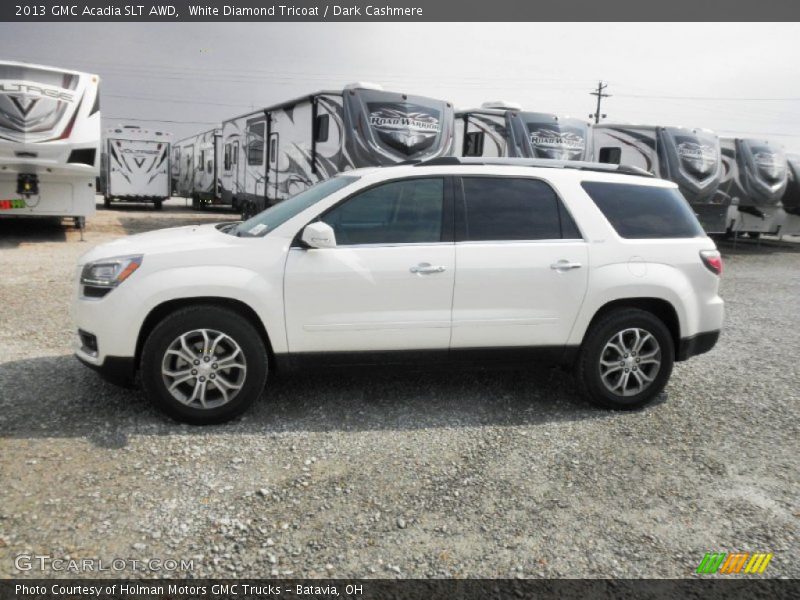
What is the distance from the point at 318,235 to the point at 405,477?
5.40ft

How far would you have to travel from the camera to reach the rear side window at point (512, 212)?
4699 millimetres

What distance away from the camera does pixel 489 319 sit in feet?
15.2

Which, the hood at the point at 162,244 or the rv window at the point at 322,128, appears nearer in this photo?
the hood at the point at 162,244

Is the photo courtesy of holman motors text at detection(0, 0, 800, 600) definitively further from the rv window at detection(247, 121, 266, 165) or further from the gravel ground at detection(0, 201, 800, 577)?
the rv window at detection(247, 121, 266, 165)

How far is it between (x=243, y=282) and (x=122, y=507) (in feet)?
5.15

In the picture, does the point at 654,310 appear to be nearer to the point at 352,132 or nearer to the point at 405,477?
the point at 405,477

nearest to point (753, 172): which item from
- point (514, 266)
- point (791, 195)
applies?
point (791, 195)

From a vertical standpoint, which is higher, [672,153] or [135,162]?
[672,153]

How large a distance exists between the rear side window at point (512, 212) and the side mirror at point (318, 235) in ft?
3.22

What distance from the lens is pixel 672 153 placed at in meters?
15.5

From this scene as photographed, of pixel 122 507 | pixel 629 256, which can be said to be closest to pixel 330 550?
pixel 122 507

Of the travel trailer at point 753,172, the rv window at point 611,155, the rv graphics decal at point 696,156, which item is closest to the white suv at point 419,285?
the rv window at point 611,155

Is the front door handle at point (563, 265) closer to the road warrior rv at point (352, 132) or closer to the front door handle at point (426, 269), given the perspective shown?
the front door handle at point (426, 269)

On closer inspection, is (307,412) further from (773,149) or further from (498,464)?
(773,149)
